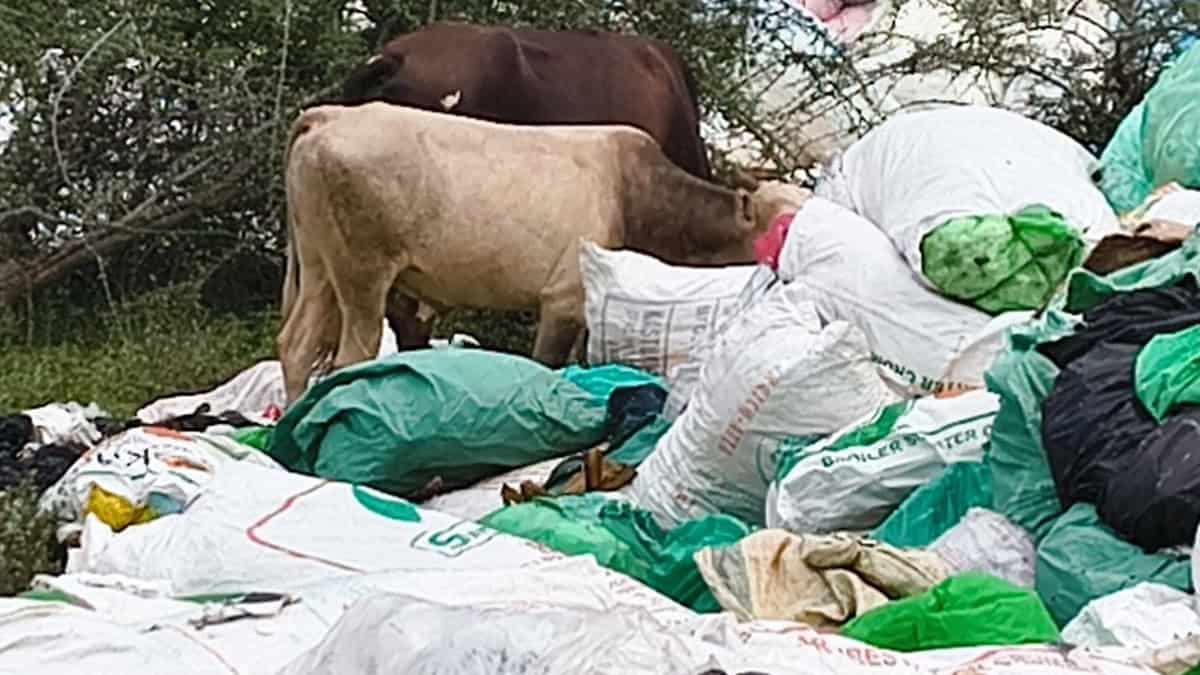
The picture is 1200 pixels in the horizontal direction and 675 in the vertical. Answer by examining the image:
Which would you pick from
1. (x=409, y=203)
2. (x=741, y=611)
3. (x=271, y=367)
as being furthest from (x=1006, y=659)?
(x=271, y=367)

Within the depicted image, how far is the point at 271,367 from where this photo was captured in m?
6.39

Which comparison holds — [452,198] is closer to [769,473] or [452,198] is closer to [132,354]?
[769,473]

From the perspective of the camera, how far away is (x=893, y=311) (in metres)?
4.01

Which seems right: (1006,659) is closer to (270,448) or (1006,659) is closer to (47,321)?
(270,448)

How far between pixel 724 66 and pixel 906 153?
3.29 metres

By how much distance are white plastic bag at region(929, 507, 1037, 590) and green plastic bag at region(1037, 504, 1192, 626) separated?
45 millimetres

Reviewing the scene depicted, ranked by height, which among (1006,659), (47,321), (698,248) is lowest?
(47,321)

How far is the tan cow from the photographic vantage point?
18.3 ft

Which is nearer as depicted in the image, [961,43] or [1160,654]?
[1160,654]

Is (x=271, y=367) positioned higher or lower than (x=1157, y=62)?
lower

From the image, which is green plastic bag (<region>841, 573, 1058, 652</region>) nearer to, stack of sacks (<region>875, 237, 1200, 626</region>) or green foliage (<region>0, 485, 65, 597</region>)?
stack of sacks (<region>875, 237, 1200, 626</region>)

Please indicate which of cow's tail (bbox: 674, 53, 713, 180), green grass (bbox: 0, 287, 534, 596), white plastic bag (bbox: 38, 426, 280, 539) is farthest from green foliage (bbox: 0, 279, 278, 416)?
white plastic bag (bbox: 38, 426, 280, 539)

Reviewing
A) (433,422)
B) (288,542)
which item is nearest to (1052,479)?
(288,542)

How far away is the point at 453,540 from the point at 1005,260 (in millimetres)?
1328
